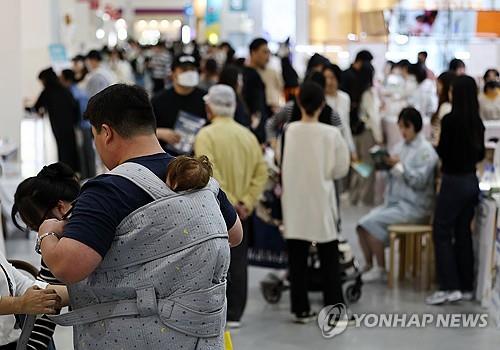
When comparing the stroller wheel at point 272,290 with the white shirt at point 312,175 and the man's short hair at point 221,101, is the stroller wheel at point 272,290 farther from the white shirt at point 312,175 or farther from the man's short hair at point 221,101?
the man's short hair at point 221,101

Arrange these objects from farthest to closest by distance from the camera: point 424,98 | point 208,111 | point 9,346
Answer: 1. point 424,98
2. point 208,111
3. point 9,346

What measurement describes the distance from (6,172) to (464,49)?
7402mm

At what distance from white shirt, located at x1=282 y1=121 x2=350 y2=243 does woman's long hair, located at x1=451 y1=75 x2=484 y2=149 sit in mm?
858

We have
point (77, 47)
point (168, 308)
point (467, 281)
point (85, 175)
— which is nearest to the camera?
point (168, 308)

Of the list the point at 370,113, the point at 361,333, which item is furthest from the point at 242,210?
the point at 370,113

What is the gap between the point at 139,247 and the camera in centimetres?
250

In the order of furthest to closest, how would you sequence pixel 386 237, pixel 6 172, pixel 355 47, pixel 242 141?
pixel 355 47
pixel 6 172
pixel 386 237
pixel 242 141

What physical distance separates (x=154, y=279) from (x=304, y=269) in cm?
342

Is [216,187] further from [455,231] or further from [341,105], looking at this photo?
[341,105]

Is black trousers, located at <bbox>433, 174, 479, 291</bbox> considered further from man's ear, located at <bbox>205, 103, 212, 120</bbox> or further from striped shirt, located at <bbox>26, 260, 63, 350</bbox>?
striped shirt, located at <bbox>26, 260, 63, 350</bbox>

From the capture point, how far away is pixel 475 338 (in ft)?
18.5

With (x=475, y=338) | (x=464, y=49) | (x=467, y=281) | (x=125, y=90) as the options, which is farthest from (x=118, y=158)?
(x=464, y=49)

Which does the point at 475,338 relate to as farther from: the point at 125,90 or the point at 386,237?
the point at 125,90

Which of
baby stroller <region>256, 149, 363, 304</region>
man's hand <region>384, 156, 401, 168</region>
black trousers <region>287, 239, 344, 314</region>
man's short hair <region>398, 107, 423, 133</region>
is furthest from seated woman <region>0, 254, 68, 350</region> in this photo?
man's hand <region>384, 156, 401, 168</region>
